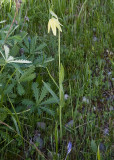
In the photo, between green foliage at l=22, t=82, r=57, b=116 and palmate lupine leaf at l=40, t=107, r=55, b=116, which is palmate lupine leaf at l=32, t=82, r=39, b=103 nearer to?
green foliage at l=22, t=82, r=57, b=116

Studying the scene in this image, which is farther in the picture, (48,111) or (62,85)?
(62,85)

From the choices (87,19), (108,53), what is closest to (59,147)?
(108,53)

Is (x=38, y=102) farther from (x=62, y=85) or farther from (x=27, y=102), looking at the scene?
(x=62, y=85)

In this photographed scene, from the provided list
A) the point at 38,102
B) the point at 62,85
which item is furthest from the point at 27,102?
the point at 62,85

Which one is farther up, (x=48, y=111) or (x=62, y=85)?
(x=62, y=85)

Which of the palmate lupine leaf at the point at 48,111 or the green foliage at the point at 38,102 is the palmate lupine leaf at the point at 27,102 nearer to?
the green foliage at the point at 38,102

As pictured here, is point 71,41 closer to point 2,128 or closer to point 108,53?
point 108,53

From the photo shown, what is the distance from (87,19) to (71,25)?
0.96 feet

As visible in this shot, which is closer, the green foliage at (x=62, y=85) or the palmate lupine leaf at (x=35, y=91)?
the green foliage at (x=62, y=85)

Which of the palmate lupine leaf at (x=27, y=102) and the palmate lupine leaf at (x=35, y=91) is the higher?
the palmate lupine leaf at (x=35, y=91)

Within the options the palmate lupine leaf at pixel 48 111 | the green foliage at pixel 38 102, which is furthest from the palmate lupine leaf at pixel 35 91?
the palmate lupine leaf at pixel 48 111

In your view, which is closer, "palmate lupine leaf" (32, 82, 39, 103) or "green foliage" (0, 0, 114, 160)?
"green foliage" (0, 0, 114, 160)

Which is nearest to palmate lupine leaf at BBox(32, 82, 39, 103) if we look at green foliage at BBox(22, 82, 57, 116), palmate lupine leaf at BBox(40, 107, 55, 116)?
green foliage at BBox(22, 82, 57, 116)

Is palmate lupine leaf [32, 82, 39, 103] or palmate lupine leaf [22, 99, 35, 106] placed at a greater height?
palmate lupine leaf [32, 82, 39, 103]
